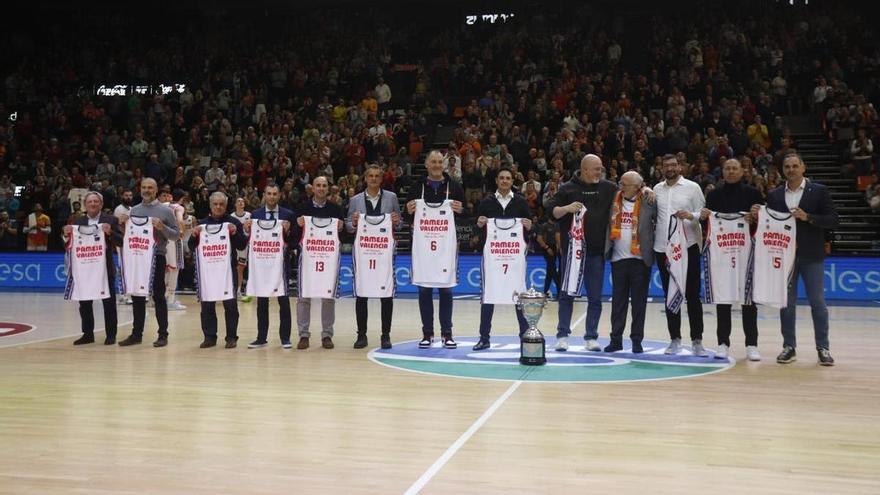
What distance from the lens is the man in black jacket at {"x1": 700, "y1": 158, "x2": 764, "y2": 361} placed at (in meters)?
8.75

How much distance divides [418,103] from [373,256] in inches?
555

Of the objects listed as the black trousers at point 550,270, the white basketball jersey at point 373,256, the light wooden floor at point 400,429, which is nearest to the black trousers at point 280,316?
the light wooden floor at point 400,429

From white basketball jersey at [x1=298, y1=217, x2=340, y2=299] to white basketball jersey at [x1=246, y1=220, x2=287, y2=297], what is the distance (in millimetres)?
233

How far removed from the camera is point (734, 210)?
347 inches

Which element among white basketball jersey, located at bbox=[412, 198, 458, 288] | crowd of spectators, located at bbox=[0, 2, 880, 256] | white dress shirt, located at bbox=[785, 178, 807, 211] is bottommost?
white basketball jersey, located at bbox=[412, 198, 458, 288]

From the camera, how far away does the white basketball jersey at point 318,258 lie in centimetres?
958

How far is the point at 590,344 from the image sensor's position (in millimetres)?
9188

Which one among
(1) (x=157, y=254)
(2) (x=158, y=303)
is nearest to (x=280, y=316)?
(2) (x=158, y=303)

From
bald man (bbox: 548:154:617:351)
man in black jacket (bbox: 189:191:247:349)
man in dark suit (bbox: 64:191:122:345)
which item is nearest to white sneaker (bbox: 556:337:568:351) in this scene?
bald man (bbox: 548:154:617:351)

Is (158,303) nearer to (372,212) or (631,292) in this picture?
(372,212)

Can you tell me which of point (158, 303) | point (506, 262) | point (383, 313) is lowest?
point (383, 313)

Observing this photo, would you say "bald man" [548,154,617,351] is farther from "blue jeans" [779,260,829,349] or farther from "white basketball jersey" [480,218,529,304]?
"blue jeans" [779,260,829,349]

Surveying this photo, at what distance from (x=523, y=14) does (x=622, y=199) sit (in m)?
17.9

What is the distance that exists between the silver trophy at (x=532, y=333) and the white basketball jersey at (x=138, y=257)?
427cm
